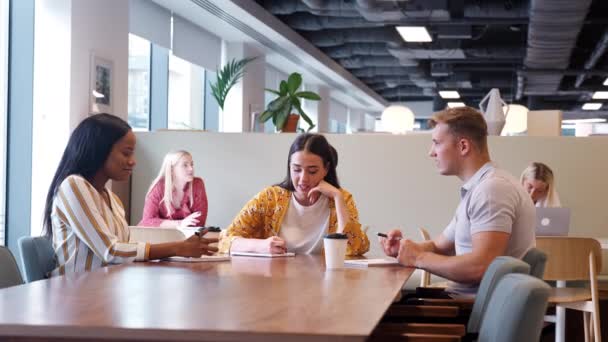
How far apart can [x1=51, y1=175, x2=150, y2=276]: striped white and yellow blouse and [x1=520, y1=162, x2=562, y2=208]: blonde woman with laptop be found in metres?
3.56

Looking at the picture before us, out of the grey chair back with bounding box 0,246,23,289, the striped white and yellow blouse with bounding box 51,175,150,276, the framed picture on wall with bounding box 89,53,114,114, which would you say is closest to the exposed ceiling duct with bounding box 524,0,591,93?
the framed picture on wall with bounding box 89,53,114,114

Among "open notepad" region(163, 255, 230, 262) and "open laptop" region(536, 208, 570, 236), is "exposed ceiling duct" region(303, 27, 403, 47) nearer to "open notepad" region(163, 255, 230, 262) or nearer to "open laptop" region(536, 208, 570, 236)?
"open laptop" region(536, 208, 570, 236)

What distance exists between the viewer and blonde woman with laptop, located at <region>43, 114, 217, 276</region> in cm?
306

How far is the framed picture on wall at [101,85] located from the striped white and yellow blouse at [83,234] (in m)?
3.92

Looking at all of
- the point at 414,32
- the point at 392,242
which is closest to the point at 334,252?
the point at 392,242

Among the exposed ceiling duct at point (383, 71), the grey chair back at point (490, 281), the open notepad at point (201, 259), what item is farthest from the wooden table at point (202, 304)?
the exposed ceiling duct at point (383, 71)

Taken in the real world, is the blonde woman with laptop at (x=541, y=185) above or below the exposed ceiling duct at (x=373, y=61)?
below

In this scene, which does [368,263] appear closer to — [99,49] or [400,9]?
[99,49]

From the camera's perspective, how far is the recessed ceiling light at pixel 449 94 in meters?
19.7

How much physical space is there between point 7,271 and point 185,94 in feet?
28.7

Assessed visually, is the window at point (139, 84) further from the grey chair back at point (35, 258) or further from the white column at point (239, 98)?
the grey chair back at point (35, 258)

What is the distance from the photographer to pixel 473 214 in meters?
3.03

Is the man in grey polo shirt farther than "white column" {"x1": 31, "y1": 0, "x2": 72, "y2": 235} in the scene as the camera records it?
No

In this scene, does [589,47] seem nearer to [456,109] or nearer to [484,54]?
[484,54]
